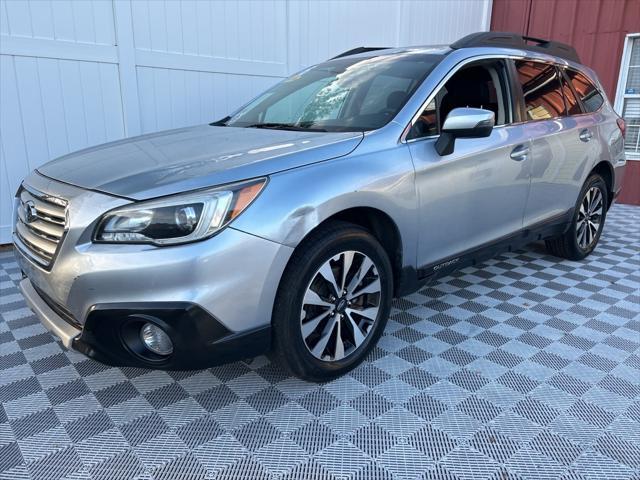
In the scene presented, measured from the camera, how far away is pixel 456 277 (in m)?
3.98

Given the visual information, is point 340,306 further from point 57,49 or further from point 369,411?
point 57,49

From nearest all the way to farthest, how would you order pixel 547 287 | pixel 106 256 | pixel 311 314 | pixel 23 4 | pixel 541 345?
pixel 106 256
pixel 311 314
pixel 541 345
pixel 547 287
pixel 23 4

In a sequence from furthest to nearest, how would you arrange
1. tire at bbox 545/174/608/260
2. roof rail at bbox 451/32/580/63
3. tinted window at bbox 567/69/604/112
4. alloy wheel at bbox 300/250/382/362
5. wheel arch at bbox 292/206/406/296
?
tire at bbox 545/174/608/260
tinted window at bbox 567/69/604/112
roof rail at bbox 451/32/580/63
wheel arch at bbox 292/206/406/296
alloy wheel at bbox 300/250/382/362

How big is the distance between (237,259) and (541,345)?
1.95 m

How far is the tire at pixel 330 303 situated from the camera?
6.85ft

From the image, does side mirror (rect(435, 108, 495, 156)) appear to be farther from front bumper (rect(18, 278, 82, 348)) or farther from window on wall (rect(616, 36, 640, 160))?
window on wall (rect(616, 36, 640, 160))

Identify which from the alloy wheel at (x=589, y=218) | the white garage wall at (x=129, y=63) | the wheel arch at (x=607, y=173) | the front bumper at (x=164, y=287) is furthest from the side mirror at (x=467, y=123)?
the white garage wall at (x=129, y=63)

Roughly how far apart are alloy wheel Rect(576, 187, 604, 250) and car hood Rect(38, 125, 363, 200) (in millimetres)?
2761

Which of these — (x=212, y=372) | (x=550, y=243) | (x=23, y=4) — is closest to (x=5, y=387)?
(x=212, y=372)

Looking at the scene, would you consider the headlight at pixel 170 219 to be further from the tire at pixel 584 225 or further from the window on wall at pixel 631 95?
the window on wall at pixel 631 95

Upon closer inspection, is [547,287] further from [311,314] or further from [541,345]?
[311,314]

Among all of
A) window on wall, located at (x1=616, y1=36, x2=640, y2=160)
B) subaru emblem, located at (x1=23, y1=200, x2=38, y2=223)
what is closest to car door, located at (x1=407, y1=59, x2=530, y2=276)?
subaru emblem, located at (x1=23, y1=200, x2=38, y2=223)

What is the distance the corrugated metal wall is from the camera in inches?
288

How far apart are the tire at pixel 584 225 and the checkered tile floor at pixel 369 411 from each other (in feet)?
3.88
